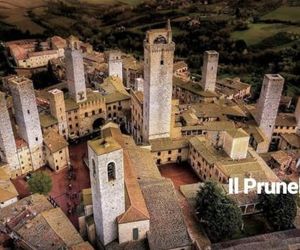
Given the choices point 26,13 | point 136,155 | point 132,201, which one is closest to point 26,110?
point 136,155

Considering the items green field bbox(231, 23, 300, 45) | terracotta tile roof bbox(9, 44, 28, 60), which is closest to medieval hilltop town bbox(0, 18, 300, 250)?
terracotta tile roof bbox(9, 44, 28, 60)

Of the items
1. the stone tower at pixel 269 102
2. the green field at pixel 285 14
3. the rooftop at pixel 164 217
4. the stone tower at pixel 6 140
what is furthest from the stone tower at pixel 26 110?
the green field at pixel 285 14

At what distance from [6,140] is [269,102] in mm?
39834

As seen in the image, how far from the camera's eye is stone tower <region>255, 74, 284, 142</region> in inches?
2212

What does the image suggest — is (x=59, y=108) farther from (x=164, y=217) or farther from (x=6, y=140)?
(x=164, y=217)

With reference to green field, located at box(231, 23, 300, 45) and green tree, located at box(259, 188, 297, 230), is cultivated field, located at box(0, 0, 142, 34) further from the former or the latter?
green tree, located at box(259, 188, 297, 230)

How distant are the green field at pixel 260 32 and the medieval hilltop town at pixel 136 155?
47144 mm

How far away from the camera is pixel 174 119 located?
56.1 metres

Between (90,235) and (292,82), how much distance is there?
253 ft

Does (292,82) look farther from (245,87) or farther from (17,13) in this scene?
(17,13)

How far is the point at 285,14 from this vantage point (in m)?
117

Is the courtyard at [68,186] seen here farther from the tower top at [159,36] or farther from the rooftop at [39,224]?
the tower top at [159,36]

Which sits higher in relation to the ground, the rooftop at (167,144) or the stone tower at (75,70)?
the stone tower at (75,70)

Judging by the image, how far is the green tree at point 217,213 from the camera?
122ft
